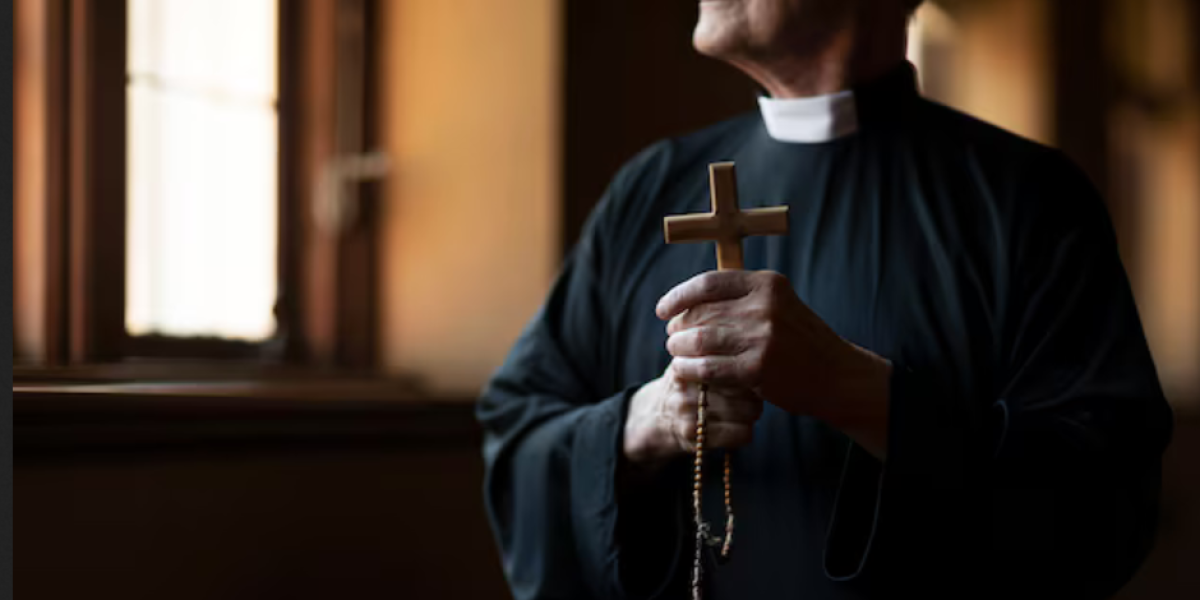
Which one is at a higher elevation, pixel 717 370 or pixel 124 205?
pixel 124 205

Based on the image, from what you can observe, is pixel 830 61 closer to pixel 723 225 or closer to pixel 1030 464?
pixel 723 225

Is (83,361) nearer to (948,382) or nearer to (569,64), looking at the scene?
(569,64)

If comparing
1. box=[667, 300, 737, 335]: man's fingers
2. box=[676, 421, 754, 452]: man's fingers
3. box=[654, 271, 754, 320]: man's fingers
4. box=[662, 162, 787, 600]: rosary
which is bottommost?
box=[676, 421, 754, 452]: man's fingers

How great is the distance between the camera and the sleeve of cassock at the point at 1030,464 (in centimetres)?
100

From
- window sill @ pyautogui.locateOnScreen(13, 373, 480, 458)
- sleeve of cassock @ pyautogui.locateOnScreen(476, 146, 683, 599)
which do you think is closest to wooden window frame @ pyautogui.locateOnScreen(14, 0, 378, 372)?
window sill @ pyautogui.locateOnScreen(13, 373, 480, 458)

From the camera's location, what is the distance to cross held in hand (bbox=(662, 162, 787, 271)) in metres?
0.96

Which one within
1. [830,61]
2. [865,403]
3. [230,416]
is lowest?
[230,416]

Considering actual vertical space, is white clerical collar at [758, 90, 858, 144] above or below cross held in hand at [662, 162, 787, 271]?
above

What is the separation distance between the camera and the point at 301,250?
7.39 ft

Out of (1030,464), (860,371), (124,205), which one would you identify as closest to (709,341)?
(860,371)

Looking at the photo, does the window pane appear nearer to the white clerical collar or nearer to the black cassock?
the black cassock

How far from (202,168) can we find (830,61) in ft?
4.01

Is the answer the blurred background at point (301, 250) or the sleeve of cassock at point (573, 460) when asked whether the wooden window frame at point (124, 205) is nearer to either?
the blurred background at point (301, 250)

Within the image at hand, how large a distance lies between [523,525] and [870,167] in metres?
0.48
